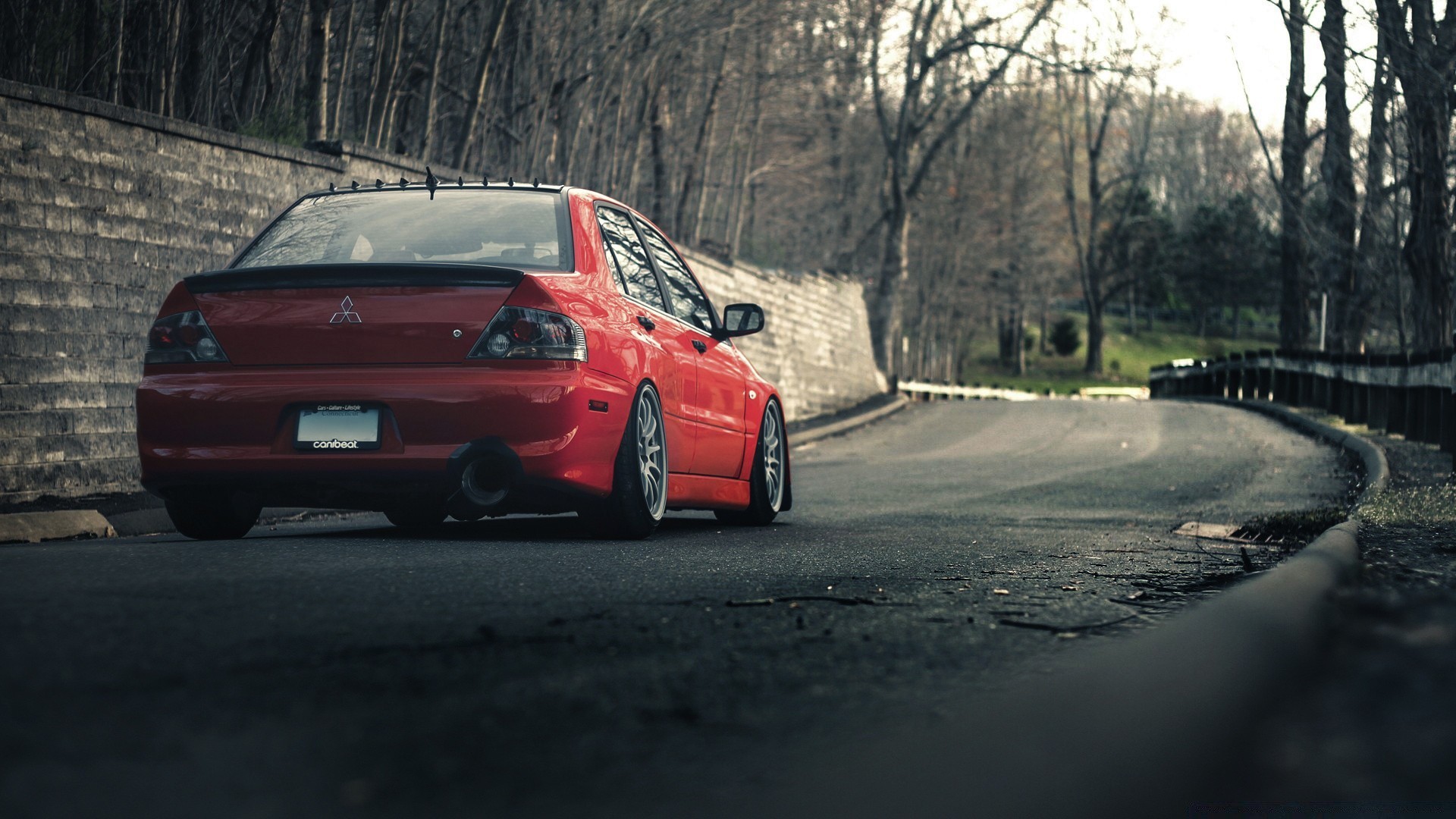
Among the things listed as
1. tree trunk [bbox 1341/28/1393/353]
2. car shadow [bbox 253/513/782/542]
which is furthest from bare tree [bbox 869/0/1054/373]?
car shadow [bbox 253/513/782/542]

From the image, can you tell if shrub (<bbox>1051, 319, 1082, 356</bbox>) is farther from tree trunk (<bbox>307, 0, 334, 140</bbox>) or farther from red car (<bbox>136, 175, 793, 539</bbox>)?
red car (<bbox>136, 175, 793, 539</bbox>)

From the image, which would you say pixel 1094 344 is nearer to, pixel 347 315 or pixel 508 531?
pixel 508 531

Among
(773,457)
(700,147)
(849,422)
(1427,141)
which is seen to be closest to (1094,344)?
(700,147)

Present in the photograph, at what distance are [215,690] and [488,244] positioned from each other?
4029mm

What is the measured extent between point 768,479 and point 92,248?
4188mm

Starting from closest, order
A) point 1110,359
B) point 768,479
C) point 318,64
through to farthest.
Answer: point 768,479
point 318,64
point 1110,359

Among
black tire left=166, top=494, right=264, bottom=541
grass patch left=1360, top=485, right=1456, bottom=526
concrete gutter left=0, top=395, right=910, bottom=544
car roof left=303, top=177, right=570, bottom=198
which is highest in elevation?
car roof left=303, top=177, right=570, bottom=198

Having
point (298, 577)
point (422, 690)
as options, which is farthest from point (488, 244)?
point (422, 690)

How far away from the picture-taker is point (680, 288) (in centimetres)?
862

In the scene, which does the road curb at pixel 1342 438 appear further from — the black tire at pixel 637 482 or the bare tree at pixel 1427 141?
the black tire at pixel 637 482

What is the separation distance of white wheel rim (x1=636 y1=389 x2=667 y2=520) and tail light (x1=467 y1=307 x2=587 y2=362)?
28.4 inches

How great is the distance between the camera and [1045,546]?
6.99m

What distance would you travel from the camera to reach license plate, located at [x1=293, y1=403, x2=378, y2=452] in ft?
20.1

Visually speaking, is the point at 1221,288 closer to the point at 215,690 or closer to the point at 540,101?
the point at 540,101
